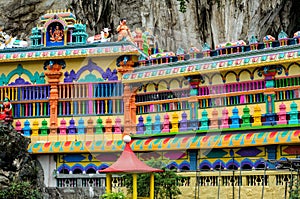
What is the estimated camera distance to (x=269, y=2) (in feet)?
98.1

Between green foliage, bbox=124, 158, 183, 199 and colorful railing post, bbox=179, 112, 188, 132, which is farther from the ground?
colorful railing post, bbox=179, 112, 188, 132

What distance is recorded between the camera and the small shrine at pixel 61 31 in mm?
25281

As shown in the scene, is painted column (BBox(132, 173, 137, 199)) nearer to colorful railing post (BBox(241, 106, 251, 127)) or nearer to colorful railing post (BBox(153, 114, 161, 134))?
colorful railing post (BBox(241, 106, 251, 127))

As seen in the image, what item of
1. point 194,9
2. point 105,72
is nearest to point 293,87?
point 105,72

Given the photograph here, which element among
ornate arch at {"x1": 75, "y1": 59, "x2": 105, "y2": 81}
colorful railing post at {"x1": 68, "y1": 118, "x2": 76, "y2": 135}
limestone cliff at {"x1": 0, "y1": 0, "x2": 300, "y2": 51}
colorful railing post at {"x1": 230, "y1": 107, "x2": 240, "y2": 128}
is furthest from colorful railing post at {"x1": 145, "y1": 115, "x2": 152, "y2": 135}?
limestone cliff at {"x1": 0, "y1": 0, "x2": 300, "y2": 51}

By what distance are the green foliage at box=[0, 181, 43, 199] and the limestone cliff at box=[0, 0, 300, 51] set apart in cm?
1093

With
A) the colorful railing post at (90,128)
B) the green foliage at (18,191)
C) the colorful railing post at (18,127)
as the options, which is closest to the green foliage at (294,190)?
the green foliage at (18,191)

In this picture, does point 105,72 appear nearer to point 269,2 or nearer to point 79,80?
point 79,80

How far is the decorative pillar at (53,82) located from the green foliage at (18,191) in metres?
3.05

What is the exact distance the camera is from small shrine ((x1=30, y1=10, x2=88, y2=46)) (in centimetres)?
2528

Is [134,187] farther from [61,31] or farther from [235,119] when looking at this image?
[61,31]

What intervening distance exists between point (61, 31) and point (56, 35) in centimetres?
23

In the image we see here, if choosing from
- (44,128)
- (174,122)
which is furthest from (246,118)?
(44,128)

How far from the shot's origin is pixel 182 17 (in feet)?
102
